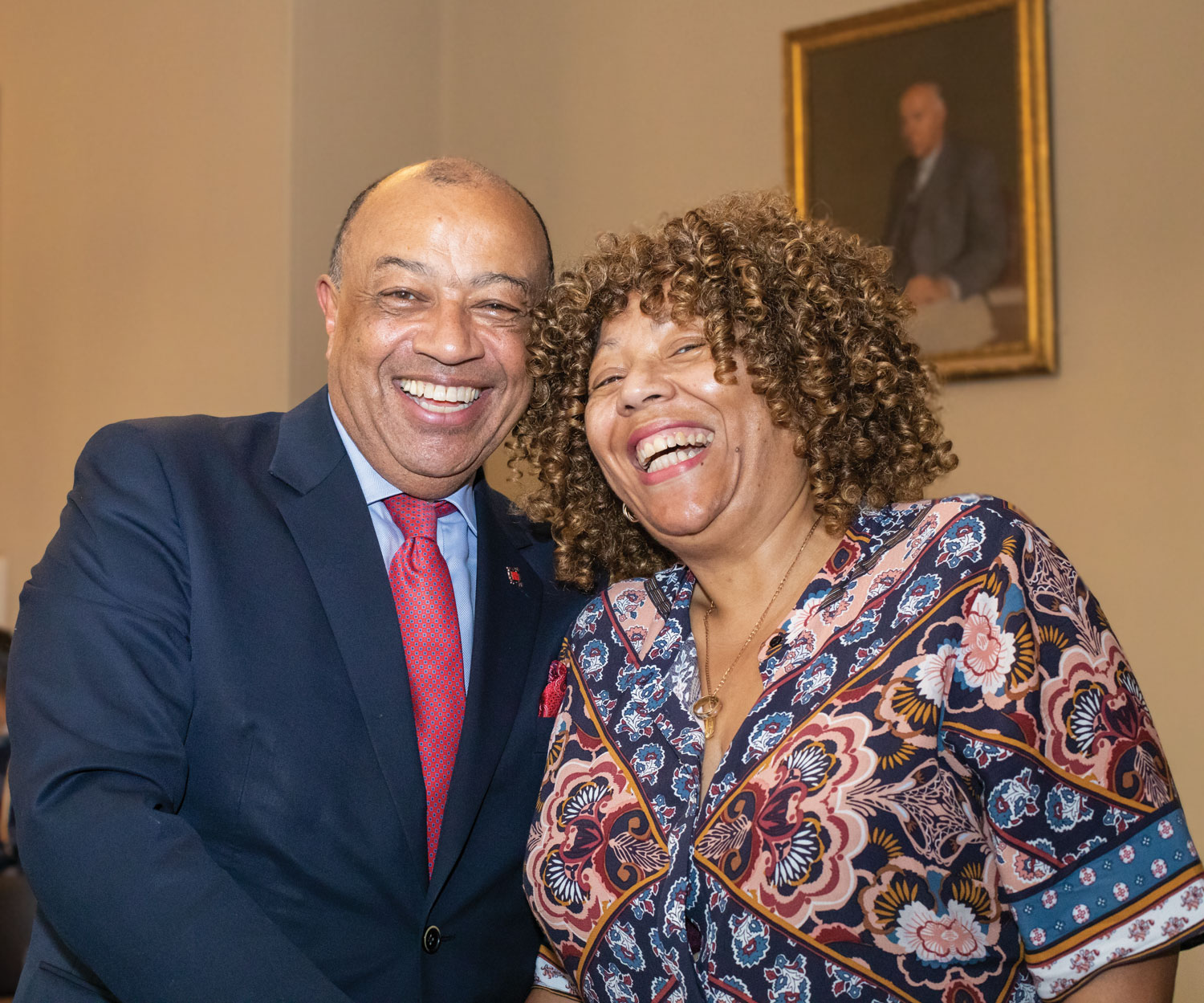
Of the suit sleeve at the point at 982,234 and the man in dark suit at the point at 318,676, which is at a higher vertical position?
the suit sleeve at the point at 982,234

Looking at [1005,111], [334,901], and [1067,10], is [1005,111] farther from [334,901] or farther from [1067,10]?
[334,901]

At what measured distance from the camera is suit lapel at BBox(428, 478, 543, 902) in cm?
175

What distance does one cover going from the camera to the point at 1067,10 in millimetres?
3283

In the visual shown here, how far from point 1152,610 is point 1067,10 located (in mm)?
1608

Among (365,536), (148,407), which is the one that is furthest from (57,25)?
(365,536)

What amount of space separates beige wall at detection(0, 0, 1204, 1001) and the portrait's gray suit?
0.18m

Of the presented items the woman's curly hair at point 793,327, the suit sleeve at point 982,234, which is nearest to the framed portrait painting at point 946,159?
the suit sleeve at point 982,234

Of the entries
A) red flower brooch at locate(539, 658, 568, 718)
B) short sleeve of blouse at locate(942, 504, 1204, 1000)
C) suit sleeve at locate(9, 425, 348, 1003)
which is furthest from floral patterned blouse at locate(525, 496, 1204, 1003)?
suit sleeve at locate(9, 425, 348, 1003)

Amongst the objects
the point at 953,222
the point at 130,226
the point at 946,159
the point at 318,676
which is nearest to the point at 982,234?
the point at 953,222

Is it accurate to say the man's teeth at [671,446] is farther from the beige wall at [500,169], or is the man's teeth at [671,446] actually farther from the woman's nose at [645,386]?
A: the beige wall at [500,169]

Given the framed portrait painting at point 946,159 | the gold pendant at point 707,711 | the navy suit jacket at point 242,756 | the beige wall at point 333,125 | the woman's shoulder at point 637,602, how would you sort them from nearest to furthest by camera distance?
the navy suit jacket at point 242,756, the gold pendant at point 707,711, the woman's shoulder at point 637,602, the framed portrait painting at point 946,159, the beige wall at point 333,125

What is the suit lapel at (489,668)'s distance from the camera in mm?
1748

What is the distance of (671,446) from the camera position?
1775 millimetres

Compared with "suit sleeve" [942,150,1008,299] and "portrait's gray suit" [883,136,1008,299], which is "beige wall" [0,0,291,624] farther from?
"suit sleeve" [942,150,1008,299]
